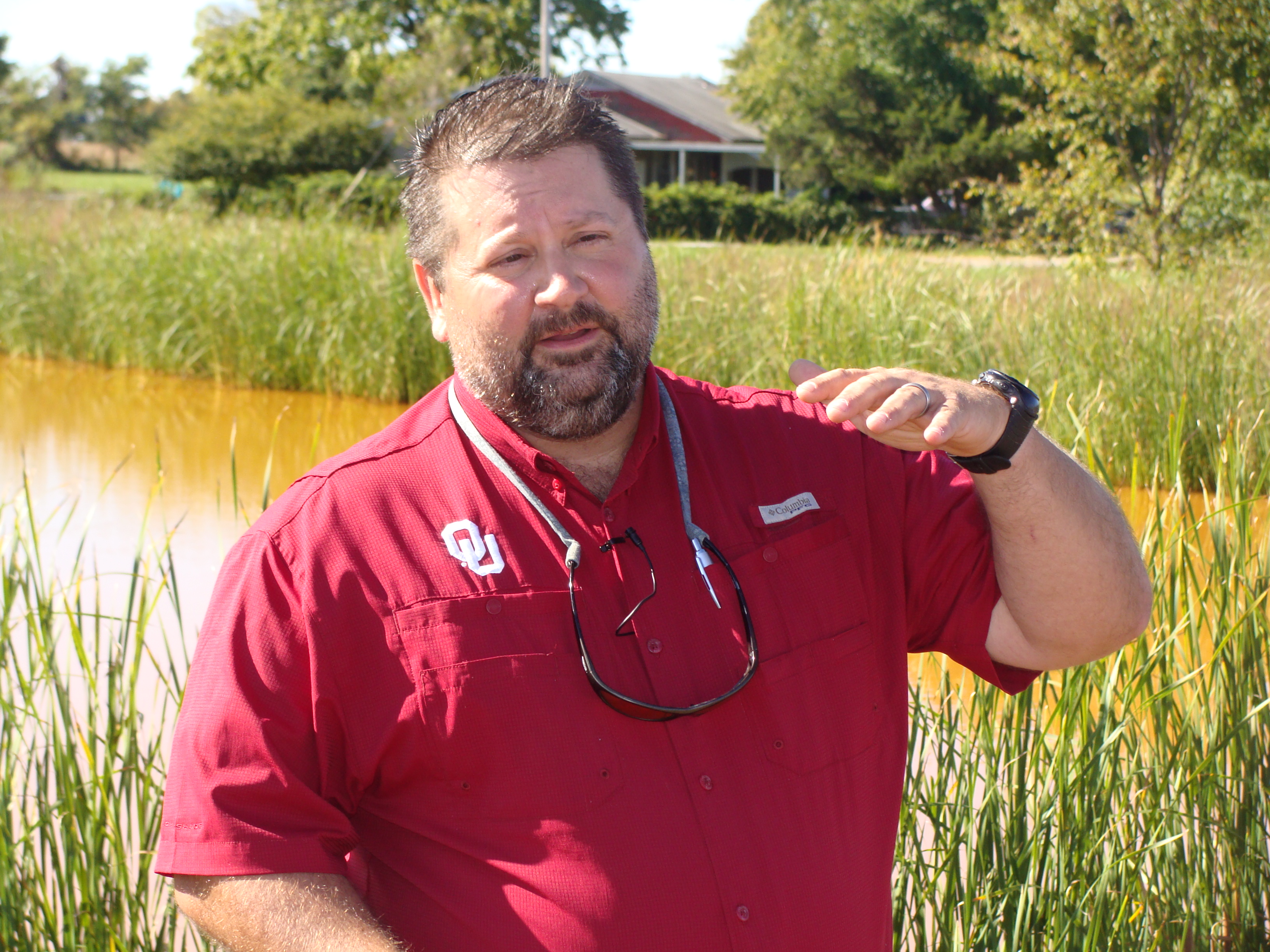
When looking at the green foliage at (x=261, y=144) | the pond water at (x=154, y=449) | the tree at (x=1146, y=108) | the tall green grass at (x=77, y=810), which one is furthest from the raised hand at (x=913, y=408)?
the green foliage at (x=261, y=144)

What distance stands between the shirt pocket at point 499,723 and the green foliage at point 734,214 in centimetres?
2423

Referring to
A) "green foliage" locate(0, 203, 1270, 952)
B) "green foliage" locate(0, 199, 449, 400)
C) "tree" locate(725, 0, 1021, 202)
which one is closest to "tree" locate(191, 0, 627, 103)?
"tree" locate(725, 0, 1021, 202)

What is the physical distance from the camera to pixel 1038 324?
19.5ft

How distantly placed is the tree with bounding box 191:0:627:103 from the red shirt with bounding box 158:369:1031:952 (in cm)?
2798

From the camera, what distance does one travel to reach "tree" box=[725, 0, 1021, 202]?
28094 millimetres

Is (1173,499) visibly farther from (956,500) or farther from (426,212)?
(426,212)

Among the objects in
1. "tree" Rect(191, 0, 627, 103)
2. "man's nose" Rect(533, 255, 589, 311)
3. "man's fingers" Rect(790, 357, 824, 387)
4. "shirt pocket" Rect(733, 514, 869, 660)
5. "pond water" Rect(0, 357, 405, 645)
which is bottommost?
"pond water" Rect(0, 357, 405, 645)

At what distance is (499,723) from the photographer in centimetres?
139

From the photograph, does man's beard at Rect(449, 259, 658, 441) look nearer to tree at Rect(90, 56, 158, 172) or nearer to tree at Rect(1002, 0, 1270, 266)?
tree at Rect(1002, 0, 1270, 266)

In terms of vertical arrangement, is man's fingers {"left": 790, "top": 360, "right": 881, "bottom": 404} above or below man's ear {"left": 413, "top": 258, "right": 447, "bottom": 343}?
below

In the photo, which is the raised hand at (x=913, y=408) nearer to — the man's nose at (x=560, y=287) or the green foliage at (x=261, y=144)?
the man's nose at (x=560, y=287)

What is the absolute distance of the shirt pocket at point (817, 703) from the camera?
1.48m

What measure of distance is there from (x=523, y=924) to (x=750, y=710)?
0.36 metres

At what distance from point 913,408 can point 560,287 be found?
480mm
